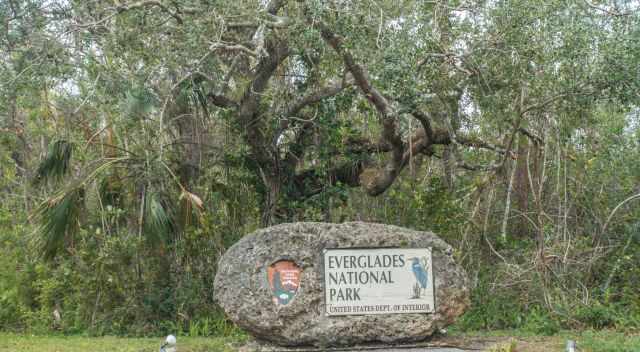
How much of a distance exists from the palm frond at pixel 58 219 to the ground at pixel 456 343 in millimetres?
1359

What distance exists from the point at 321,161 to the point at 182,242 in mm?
2685

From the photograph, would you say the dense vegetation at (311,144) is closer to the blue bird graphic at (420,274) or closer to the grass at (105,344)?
the grass at (105,344)

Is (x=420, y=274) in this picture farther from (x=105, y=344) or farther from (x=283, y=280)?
(x=105, y=344)

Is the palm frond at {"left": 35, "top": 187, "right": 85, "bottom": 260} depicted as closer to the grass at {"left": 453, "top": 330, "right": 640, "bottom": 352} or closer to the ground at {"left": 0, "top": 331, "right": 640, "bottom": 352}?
the ground at {"left": 0, "top": 331, "right": 640, "bottom": 352}

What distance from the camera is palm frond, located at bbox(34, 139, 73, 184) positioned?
11.2m

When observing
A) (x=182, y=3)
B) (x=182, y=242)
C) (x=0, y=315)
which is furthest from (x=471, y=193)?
(x=0, y=315)

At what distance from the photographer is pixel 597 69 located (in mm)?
9773

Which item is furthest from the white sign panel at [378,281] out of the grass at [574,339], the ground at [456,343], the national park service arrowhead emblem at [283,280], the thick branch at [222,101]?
the thick branch at [222,101]

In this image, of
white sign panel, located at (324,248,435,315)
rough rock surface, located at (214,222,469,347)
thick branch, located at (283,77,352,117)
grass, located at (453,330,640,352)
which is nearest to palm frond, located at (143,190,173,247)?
rough rock surface, located at (214,222,469,347)

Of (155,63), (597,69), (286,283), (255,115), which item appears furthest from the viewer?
(255,115)

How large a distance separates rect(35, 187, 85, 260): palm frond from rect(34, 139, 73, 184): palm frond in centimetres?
78

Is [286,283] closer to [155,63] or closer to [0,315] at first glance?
[155,63]

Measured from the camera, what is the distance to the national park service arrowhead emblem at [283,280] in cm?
887

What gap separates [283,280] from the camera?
893 cm
